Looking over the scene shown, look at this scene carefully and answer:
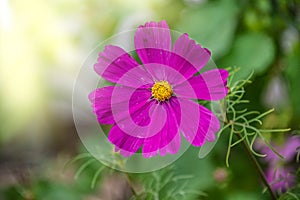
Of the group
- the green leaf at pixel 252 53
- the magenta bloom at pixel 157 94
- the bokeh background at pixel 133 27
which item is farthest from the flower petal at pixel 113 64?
the green leaf at pixel 252 53

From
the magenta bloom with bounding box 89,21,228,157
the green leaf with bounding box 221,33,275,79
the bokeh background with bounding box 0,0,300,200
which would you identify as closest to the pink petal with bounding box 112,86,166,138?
the magenta bloom with bounding box 89,21,228,157

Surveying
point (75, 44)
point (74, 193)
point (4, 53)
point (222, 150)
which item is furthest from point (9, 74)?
point (222, 150)

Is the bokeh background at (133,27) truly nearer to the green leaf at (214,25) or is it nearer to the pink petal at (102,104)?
the green leaf at (214,25)

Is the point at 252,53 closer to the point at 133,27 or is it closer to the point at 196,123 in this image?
the point at 133,27

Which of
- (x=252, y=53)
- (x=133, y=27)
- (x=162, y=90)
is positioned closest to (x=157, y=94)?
(x=162, y=90)

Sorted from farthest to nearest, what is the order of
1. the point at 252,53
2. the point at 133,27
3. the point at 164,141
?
the point at 133,27
the point at 252,53
the point at 164,141

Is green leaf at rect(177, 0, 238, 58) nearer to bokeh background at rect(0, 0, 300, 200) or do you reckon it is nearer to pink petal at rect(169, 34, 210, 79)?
bokeh background at rect(0, 0, 300, 200)
